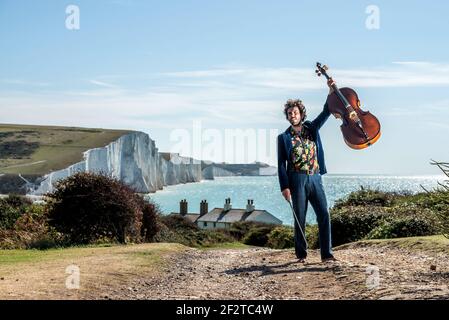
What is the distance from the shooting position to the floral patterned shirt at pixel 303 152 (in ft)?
38.1

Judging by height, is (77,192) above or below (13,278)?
above

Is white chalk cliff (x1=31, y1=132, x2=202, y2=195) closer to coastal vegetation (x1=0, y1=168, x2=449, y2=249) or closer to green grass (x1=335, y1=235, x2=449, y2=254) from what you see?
coastal vegetation (x1=0, y1=168, x2=449, y2=249)

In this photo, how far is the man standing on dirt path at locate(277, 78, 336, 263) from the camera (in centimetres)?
1158

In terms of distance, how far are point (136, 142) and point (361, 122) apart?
99891 millimetres

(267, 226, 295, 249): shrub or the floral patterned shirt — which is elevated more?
the floral patterned shirt

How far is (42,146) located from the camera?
131000 millimetres

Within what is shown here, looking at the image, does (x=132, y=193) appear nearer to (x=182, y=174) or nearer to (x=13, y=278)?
(x=13, y=278)

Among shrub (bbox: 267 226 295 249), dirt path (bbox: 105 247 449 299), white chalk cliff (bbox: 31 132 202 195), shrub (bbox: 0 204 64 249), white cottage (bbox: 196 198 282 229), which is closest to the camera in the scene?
dirt path (bbox: 105 247 449 299)

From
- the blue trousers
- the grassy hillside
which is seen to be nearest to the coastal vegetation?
the blue trousers

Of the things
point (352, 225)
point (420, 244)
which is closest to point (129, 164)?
point (352, 225)

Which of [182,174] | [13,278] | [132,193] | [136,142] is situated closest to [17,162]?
[136,142]

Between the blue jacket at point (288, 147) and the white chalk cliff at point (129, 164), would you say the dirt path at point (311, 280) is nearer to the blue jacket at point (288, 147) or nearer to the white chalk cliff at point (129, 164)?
the blue jacket at point (288, 147)

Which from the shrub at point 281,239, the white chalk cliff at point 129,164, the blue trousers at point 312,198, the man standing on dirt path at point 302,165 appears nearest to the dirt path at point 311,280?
the blue trousers at point 312,198
